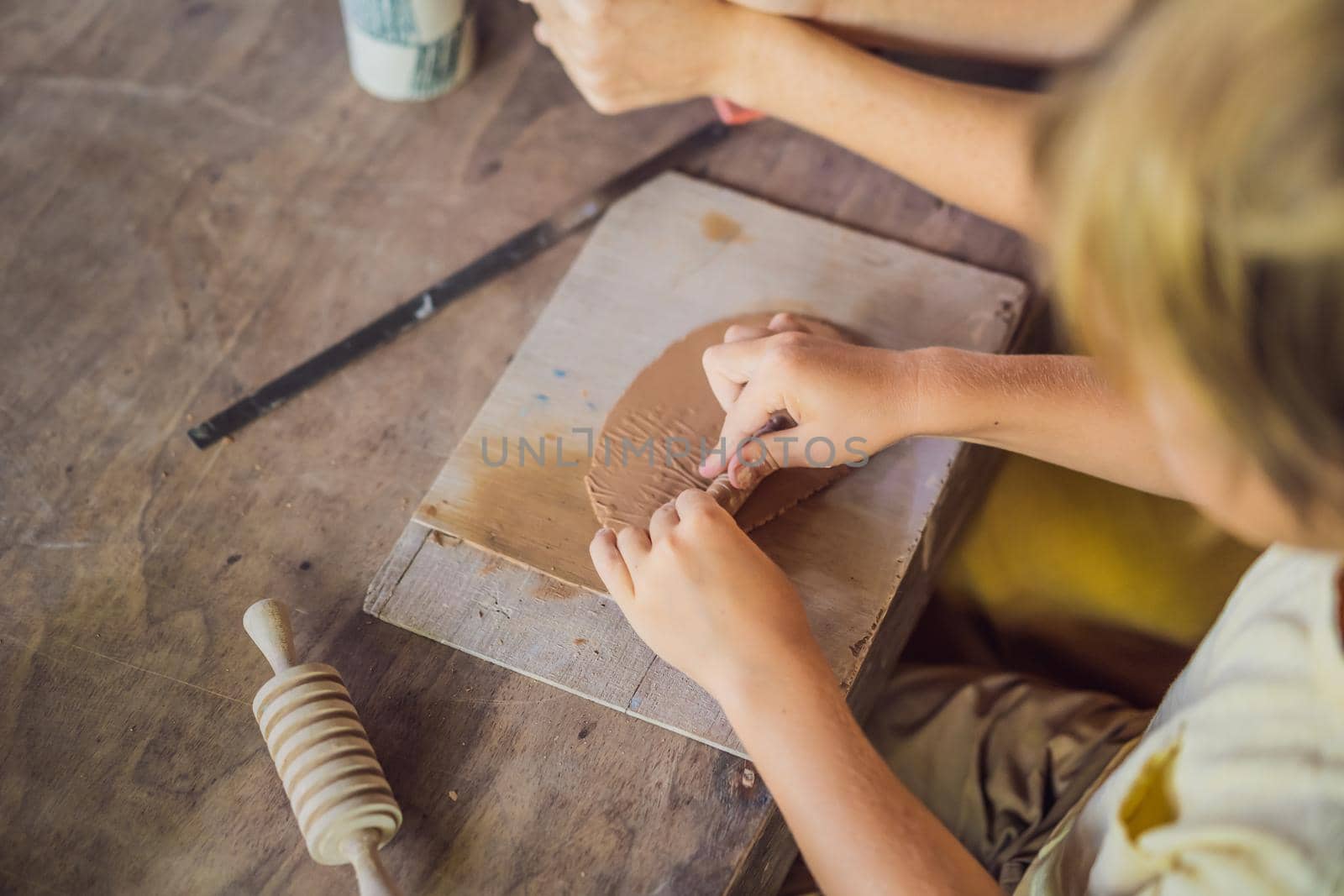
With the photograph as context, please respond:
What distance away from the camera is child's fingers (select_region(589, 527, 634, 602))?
717 mm

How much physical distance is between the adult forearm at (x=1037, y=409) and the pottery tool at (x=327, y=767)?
19.6 inches

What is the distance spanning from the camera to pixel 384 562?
2.54 ft

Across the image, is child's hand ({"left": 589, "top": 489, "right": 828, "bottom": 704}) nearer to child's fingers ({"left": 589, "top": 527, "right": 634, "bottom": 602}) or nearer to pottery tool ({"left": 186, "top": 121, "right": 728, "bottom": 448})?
child's fingers ({"left": 589, "top": 527, "right": 634, "bottom": 602})

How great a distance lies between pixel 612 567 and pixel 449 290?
36 centimetres

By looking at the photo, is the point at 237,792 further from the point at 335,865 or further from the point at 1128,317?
the point at 1128,317

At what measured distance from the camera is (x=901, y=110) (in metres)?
0.93

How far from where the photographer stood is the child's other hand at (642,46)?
2.95 ft

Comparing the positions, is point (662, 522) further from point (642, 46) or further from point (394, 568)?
point (642, 46)

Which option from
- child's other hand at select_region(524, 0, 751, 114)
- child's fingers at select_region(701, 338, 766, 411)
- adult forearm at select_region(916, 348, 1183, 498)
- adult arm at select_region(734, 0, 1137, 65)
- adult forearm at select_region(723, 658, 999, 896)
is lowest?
adult forearm at select_region(723, 658, 999, 896)

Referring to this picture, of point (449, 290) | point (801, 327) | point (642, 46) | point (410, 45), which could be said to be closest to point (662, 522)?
point (801, 327)

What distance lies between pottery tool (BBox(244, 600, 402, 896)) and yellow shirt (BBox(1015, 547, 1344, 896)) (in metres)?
0.47

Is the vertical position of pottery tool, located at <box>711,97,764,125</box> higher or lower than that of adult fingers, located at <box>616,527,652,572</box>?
higher

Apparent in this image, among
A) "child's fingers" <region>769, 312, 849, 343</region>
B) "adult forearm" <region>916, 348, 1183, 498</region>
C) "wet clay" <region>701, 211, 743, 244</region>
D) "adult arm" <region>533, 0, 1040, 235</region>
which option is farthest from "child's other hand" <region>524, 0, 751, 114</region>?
"adult forearm" <region>916, 348, 1183, 498</region>

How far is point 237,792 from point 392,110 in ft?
2.37
